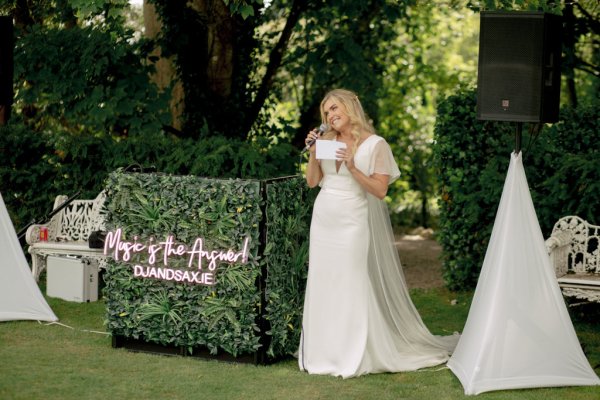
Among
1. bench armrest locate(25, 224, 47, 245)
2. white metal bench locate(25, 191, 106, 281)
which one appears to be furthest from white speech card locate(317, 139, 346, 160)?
bench armrest locate(25, 224, 47, 245)

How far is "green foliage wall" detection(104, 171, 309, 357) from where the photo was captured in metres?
6.77

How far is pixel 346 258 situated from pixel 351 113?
101 cm

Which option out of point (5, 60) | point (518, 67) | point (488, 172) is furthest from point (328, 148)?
point (5, 60)

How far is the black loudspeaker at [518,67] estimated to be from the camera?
6812 mm

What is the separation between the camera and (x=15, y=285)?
8008 mm

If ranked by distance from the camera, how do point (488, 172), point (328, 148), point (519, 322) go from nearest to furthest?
1. point (519, 322)
2. point (328, 148)
3. point (488, 172)

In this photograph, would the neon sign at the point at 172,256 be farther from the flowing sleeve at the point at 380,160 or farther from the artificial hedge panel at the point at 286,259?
the flowing sleeve at the point at 380,160

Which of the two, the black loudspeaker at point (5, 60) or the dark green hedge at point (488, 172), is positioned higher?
the black loudspeaker at point (5, 60)

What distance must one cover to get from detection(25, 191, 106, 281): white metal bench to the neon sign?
248cm

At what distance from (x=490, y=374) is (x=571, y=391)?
21.6 inches

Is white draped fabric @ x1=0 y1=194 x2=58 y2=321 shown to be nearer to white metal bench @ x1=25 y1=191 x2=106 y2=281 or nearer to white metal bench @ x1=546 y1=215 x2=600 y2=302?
white metal bench @ x1=25 y1=191 x2=106 y2=281

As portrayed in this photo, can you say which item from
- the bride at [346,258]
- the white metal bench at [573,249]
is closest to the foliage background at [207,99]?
the white metal bench at [573,249]

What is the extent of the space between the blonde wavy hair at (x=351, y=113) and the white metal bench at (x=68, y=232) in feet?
12.4

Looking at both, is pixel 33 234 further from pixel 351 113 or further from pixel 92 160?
pixel 351 113
